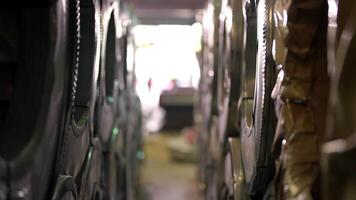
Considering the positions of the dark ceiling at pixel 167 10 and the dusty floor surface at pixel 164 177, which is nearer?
the dusty floor surface at pixel 164 177

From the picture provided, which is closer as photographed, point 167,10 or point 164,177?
point 164,177

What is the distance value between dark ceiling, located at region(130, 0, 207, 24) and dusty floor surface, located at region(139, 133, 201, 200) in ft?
7.52

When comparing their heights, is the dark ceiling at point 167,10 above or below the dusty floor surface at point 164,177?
above

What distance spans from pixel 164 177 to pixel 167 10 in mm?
3073

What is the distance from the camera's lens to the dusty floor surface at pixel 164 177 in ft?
25.3

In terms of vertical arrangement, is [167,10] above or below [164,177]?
above

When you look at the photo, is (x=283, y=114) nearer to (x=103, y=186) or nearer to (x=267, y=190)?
(x=267, y=190)

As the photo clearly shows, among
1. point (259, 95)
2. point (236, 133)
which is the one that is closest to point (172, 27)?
point (236, 133)

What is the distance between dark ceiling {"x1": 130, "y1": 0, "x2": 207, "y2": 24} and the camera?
9.76 metres

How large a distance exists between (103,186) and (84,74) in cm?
126

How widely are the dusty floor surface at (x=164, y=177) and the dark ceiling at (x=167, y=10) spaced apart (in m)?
2.29

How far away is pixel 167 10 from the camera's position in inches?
412

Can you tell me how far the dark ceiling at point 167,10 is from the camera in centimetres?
976

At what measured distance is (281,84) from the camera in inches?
85.2
